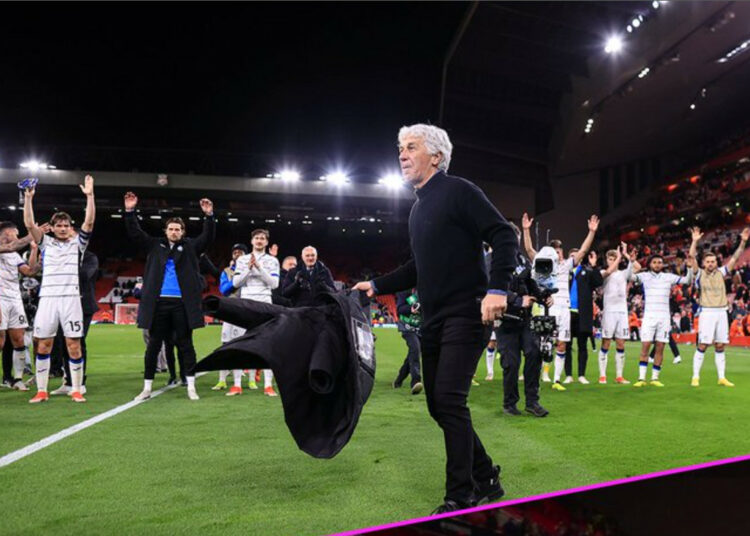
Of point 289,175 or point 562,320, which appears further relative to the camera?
point 289,175

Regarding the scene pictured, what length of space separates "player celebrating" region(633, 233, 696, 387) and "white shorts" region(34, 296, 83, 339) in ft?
26.0

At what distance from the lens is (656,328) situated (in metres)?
9.41

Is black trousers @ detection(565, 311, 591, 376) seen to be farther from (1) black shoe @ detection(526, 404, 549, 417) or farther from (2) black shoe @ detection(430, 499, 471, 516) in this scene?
(2) black shoe @ detection(430, 499, 471, 516)

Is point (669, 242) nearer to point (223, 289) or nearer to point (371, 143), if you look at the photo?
point (371, 143)

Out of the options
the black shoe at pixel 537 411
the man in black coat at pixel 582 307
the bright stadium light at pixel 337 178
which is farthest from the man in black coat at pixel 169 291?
the bright stadium light at pixel 337 178

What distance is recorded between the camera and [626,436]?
5383 millimetres

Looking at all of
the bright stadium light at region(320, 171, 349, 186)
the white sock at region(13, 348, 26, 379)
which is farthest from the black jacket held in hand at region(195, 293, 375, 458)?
the bright stadium light at region(320, 171, 349, 186)

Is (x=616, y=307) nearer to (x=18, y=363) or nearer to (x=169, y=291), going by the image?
(x=169, y=291)

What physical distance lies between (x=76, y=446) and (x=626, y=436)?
4655 mm

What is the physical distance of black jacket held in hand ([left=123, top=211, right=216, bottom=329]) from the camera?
278 inches

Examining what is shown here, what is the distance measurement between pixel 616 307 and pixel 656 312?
2.09 ft

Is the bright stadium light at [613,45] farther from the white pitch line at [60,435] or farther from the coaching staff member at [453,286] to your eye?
the coaching staff member at [453,286]

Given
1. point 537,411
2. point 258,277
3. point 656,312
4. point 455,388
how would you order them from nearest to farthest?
point 455,388, point 537,411, point 258,277, point 656,312

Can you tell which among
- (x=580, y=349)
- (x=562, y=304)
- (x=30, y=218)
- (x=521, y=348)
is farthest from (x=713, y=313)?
(x=30, y=218)
